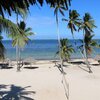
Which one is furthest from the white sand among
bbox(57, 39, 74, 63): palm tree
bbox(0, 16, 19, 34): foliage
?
bbox(57, 39, 74, 63): palm tree

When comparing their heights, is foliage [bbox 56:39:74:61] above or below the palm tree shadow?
above

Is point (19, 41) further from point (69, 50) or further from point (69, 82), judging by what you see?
point (69, 50)

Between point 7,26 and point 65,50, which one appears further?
point 65,50

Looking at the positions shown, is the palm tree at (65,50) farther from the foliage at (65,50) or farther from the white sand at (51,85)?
the white sand at (51,85)

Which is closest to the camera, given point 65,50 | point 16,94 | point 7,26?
point 7,26

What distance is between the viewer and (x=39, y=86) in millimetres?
28000

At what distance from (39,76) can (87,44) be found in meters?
12.9

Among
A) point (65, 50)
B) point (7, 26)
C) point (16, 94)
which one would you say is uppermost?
point (7, 26)

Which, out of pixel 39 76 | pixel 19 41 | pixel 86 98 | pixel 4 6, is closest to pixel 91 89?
pixel 86 98

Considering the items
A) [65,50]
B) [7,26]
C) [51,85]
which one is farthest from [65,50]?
[7,26]

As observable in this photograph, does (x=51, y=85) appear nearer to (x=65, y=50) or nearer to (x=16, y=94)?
(x=16, y=94)

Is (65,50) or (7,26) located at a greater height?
(7,26)

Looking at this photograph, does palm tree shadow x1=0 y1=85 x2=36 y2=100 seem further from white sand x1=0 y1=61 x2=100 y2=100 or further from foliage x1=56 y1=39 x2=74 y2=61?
foliage x1=56 y1=39 x2=74 y2=61

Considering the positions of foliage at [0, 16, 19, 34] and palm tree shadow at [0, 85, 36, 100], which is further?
palm tree shadow at [0, 85, 36, 100]
